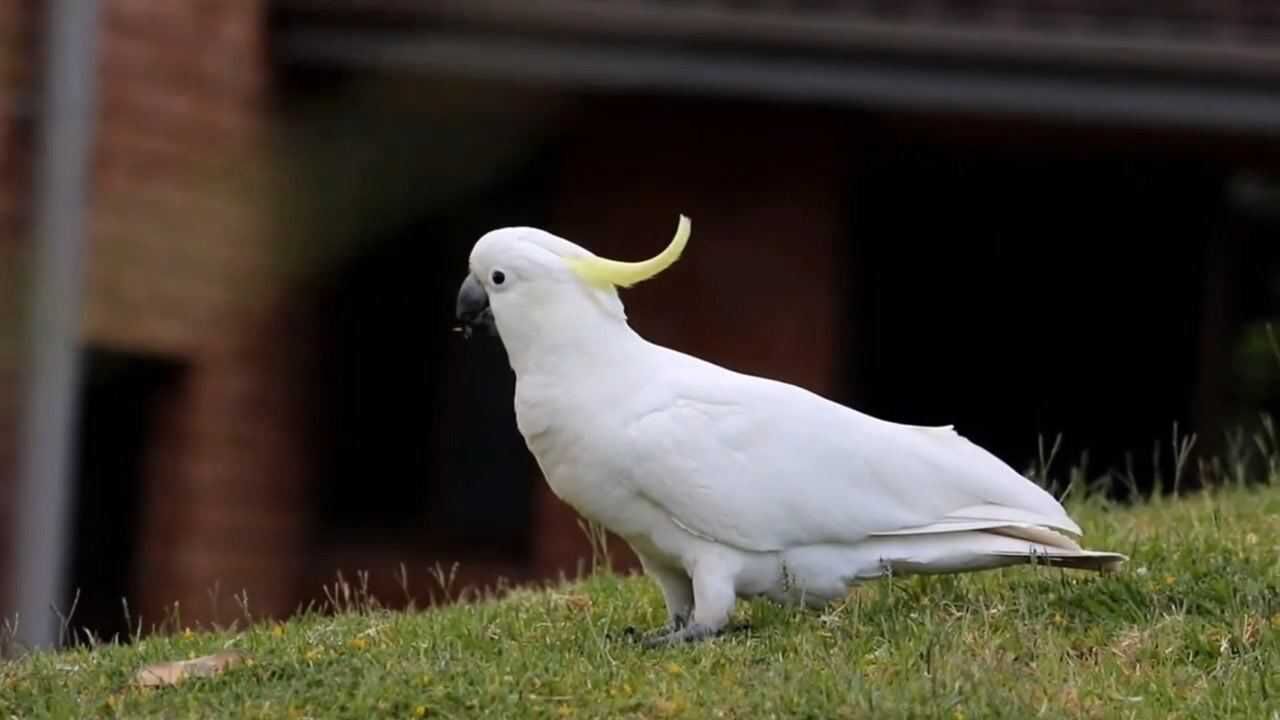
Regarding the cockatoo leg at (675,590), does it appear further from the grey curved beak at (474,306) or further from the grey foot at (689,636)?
the grey curved beak at (474,306)

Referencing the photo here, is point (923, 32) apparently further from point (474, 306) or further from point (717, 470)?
point (717, 470)

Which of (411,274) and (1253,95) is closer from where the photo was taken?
(1253,95)

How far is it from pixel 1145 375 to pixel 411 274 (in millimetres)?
4024

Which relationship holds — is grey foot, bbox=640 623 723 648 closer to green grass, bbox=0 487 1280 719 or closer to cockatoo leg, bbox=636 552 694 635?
green grass, bbox=0 487 1280 719

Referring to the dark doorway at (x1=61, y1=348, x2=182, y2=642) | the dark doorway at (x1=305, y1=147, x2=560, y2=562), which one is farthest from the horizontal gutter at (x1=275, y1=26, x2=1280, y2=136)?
the dark doorway at (x1=61, y1=348, x2=182, y2=642)

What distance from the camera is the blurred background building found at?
858 centimetres

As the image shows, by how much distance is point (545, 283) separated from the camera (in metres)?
4.59

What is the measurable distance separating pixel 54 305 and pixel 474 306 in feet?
13.7

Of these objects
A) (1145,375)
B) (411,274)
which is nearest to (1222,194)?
(1145,375)

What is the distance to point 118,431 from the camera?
9.75m

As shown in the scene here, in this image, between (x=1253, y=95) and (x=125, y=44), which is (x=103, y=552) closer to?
(x=125, y=44)

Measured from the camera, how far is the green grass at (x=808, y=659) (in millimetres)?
4008

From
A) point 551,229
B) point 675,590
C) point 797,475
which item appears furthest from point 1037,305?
point 797,475

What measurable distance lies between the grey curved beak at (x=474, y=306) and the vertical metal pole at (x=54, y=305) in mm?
4138
